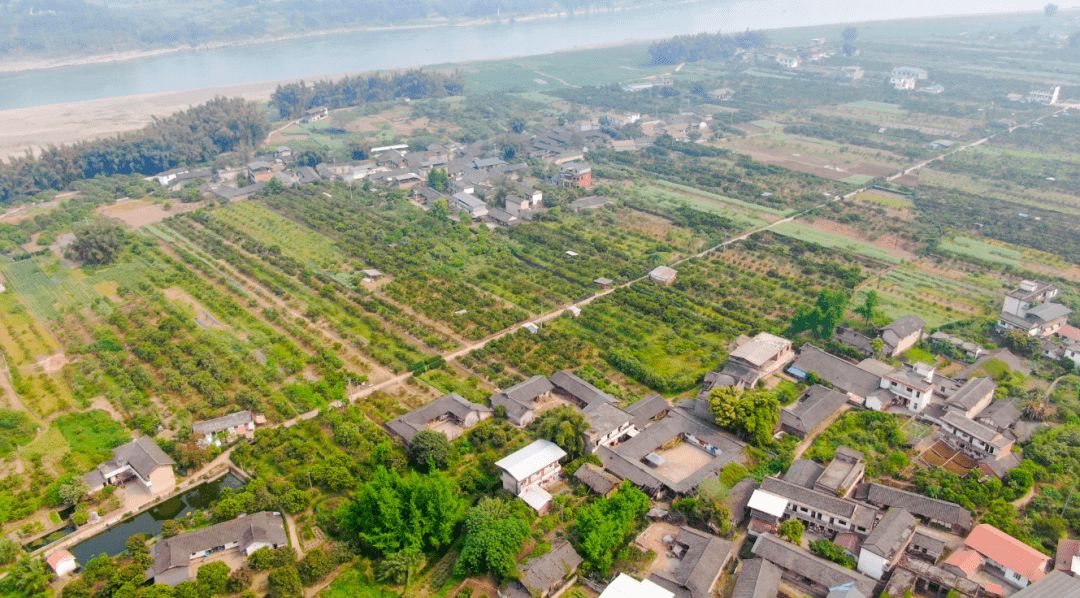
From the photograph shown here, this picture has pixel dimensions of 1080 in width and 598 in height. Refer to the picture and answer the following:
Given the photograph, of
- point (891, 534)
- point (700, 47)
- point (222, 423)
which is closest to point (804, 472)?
point (891, 534)

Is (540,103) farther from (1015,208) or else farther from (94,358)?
(94,358)

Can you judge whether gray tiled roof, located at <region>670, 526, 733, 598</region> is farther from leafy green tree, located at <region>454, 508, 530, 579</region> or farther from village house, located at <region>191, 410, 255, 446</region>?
village house, located at <region>191, 410, 255, 446</region>

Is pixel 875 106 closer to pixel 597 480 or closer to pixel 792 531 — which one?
pixel 792 531

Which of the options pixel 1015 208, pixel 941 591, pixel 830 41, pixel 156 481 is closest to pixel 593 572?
pixel 941 591

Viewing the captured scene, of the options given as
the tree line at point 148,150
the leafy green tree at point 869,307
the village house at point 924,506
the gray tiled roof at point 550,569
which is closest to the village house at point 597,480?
the gray tiled roof at point 550,569

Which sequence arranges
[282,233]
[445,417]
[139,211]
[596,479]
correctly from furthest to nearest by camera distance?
[139,211] → [282,233] → [445,417] → [596,479]
